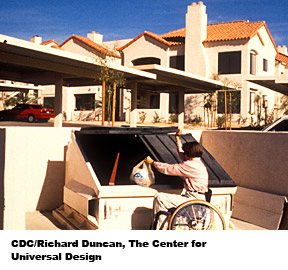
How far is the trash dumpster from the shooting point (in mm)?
5375

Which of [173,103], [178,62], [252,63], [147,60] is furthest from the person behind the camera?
[147,60]

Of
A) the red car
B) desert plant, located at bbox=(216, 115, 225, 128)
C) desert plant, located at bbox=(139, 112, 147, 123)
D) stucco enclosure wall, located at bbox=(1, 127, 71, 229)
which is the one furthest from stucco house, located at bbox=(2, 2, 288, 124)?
stucco enclosure wall, located at bbox=(1, 127, 71, 229)

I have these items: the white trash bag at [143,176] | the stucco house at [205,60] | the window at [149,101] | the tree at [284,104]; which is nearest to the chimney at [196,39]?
the stucco house at [205,60]

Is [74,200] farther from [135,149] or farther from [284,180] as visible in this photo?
[284,180]

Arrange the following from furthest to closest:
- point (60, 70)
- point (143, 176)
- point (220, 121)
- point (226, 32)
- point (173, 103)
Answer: point (173, 103) → point (226, 32) → point (220, 121) → point (60, 70) → point (143, 176)

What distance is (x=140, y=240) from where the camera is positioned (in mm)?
4621

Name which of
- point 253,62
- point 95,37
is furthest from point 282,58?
point 95,37

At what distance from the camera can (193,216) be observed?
4.66m

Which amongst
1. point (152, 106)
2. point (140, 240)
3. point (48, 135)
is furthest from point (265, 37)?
point (140, 240)

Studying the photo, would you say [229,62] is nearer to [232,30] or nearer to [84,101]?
[232,30]

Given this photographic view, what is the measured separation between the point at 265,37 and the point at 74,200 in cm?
2631

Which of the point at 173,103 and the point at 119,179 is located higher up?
the point at 173,103

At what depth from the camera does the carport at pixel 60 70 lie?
11.2 metres

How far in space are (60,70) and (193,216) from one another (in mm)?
9982
